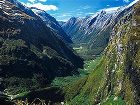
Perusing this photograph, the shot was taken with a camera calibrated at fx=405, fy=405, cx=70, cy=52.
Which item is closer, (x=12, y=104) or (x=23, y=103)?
(x=23, y=103)
